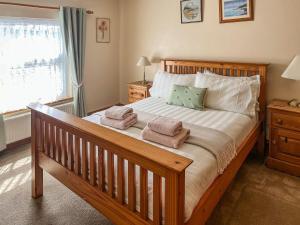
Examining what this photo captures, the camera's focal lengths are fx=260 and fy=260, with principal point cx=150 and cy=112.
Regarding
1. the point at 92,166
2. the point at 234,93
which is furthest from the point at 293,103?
the point at 92,166

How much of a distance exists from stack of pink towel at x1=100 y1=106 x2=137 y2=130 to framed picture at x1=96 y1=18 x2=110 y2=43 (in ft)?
7.81

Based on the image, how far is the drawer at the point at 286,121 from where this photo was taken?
8.83 feet

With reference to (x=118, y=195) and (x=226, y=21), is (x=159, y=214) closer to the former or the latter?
(x=118, y=195)

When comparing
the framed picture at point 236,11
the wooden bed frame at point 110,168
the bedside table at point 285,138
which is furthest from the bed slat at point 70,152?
the framed picture at point 236,11

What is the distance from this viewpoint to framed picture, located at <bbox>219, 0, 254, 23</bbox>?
3.17m

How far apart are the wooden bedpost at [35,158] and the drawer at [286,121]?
2404mm

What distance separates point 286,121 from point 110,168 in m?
2.05

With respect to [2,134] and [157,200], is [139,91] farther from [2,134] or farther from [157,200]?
[157,200]

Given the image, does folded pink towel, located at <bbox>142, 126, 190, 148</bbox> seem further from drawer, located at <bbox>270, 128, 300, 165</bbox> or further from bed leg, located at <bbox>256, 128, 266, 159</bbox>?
bed leg, located at <bbox>256, 128, 266, 159</bbox>

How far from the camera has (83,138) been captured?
1.82 meters

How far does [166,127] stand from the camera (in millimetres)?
1997

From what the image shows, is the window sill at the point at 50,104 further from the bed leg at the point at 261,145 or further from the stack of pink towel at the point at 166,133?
the bed leg at the point at 261,145

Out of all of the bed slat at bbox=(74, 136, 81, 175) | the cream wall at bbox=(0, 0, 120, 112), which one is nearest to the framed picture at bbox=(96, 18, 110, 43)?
the cream wall at bbox=(0, 0, 120, 112)

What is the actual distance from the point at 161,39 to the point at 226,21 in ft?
3.68
